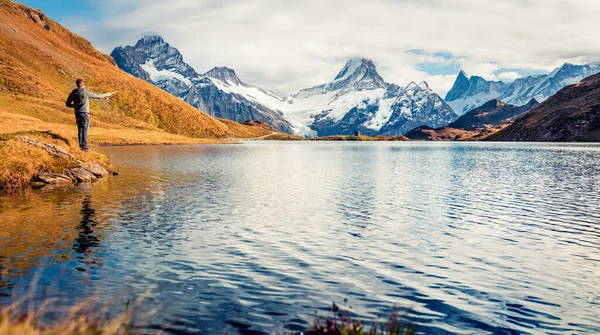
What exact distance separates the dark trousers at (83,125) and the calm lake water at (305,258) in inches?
346

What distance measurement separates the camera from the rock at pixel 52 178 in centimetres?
4134

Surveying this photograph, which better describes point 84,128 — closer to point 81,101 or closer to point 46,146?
point 46,146

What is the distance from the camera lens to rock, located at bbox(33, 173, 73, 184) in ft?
136

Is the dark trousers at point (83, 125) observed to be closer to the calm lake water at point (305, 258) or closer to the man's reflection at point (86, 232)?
the calm lake water at point (305, 258)

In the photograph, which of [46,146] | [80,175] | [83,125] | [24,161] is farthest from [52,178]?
[83,125]

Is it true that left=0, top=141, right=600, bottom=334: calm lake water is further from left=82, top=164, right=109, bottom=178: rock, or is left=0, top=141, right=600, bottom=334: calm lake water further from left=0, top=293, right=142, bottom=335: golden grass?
left=82, top=164, right=109, bottom=178: rock

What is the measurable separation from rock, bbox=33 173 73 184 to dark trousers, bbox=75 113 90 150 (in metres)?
4.51

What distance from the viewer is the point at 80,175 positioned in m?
44.8

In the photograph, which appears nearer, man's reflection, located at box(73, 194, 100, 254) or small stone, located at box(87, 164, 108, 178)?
man's reflection, located at box(73, 194, 100, 254)

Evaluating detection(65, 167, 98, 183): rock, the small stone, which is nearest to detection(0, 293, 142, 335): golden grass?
detection(65, 167, 98, 183): rock

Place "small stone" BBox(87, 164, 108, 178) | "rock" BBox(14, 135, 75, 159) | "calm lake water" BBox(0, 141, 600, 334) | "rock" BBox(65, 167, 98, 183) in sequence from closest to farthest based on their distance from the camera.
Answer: "calm lake water" BBox(0, 141, 600, 334)
"rock" BBox(14, 135, 75, 159)
"rock" BBox(65, 167, 98, 183)
"small stone" BBox(87, 164, 108, 178)

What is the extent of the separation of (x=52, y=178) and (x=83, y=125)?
5914 millimetres

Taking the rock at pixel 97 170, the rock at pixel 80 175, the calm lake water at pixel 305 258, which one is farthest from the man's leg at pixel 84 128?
the calm lake water at pixel 305 258

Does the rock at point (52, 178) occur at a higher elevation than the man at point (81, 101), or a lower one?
lower
